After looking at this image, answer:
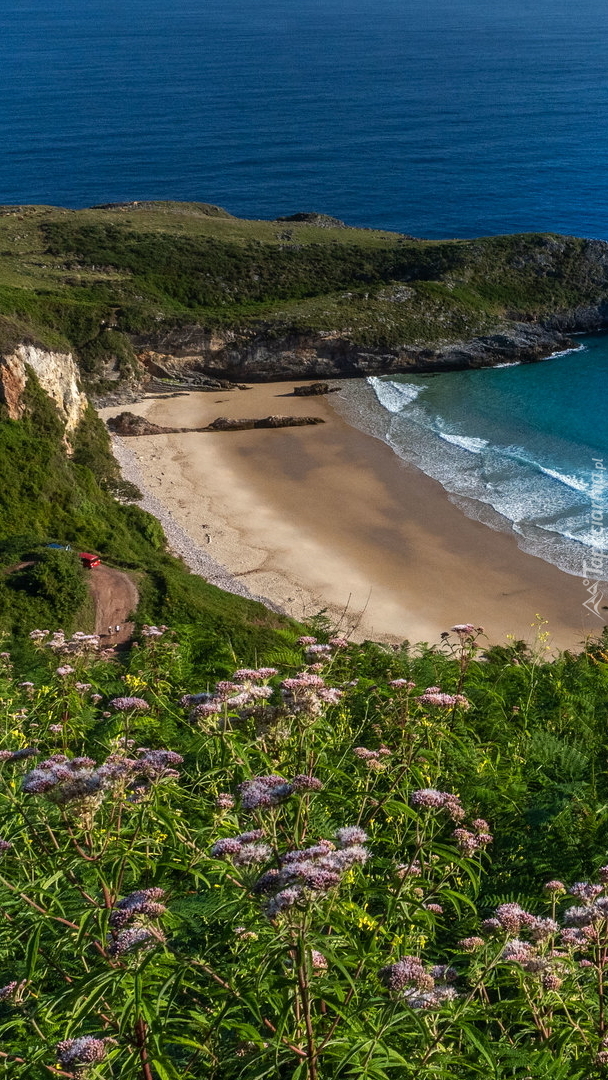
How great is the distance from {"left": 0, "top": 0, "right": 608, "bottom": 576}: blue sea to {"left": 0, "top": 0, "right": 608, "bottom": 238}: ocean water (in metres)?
0.45

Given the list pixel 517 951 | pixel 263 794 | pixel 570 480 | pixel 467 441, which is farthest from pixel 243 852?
pixel 467 441

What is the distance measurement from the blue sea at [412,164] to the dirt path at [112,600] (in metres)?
16.7

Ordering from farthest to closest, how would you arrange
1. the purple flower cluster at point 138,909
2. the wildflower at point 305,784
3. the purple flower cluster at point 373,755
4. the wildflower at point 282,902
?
the purple flower cluster at point 373,755 < the wildflower at point 305,784 < the purple flower cluster at point 138,909 < the wildflower at point 282,902

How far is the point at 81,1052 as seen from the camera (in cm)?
379

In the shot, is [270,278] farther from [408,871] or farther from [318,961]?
[318,961]

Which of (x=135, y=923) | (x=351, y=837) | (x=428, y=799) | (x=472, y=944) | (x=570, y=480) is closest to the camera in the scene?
(x=135, y=923)

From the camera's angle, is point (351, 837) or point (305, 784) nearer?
point (351, 837)

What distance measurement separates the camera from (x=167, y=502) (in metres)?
39.5

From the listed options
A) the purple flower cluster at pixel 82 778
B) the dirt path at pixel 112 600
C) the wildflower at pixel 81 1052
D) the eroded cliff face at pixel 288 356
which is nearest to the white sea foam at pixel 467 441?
the eroded cliff face at pixel 288 356

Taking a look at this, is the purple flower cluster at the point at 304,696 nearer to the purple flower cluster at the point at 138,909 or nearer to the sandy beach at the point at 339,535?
the purple flower cluster at the point at 138,909

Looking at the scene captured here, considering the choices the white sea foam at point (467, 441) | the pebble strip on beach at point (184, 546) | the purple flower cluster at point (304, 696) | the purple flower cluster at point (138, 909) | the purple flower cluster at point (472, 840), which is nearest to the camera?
the purple flower cluster at point (138, 909)

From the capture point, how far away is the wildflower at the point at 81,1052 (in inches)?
148

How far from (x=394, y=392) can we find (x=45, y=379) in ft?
78.9

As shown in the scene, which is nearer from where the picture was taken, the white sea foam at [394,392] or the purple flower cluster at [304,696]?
the purple flower cluster at [304,696]
